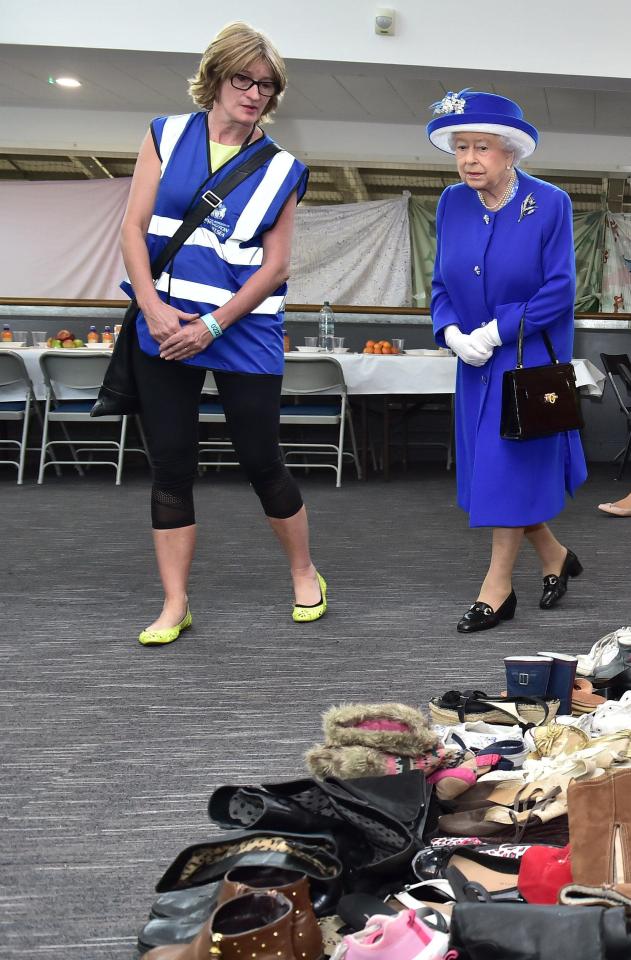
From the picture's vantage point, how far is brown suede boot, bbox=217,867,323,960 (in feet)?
4.43

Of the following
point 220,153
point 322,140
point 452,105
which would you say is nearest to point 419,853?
point 220,153

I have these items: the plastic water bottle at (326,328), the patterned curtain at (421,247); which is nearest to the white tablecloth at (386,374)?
the plastic water bottle at (326,328)

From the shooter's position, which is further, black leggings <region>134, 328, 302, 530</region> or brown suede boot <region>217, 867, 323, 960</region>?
black leggings <region>134, 328, 302, 530</region>

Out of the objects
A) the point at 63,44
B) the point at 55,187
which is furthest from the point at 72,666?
the point at 55,187

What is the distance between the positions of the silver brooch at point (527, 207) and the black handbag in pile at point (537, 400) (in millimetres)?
307

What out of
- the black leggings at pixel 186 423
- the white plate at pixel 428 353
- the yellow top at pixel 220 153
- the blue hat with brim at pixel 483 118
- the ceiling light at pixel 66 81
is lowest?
the black leggings at pixel 186 423

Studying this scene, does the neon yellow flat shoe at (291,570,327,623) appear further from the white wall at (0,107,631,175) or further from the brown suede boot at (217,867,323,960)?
the white wall at (0,107,631,175)

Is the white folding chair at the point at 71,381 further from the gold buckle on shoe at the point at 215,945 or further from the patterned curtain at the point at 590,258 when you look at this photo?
the gold buckle on shoe at the point at 215,945

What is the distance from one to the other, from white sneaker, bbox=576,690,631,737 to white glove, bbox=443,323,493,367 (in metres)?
1.17

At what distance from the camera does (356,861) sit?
5.25 ft

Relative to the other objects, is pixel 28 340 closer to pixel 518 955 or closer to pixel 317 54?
pixel 317 54

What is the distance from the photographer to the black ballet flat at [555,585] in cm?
348

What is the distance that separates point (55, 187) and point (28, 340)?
2.15m

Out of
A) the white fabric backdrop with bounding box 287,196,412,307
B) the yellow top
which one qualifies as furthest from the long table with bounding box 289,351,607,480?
the yellow top
